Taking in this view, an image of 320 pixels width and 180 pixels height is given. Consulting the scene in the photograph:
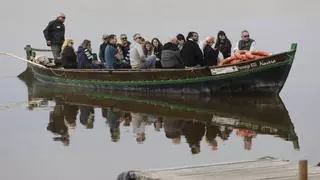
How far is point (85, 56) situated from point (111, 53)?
3.99 ft

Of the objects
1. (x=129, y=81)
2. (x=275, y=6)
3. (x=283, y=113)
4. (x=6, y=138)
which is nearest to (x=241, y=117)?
(x=283, y=113)

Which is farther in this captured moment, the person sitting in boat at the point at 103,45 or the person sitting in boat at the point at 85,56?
the person sitting in boat at the point at 85,56

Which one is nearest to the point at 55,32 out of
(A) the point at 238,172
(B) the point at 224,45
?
(B) the point at 224,45

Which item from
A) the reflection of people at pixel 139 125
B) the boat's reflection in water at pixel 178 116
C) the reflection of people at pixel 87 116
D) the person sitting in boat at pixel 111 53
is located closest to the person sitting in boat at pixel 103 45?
the person sitting in boat at pixel 111 53

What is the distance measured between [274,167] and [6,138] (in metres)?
7.90

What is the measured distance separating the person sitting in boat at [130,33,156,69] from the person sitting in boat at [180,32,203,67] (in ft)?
4.40

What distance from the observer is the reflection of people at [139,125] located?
49.7ft

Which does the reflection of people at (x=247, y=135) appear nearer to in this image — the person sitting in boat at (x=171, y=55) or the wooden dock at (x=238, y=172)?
the wooden dock at (x=238, y=172)

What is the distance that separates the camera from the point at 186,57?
21.2 m

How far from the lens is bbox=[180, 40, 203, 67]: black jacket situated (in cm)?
2097

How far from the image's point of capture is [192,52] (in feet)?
68.9

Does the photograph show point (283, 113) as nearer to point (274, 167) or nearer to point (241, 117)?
point (241, 117)

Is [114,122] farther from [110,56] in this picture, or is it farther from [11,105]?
[110,56]

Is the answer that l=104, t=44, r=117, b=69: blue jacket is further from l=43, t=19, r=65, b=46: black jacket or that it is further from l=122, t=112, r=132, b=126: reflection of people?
l=122, t=112, r=132, b=126: reflection of people
